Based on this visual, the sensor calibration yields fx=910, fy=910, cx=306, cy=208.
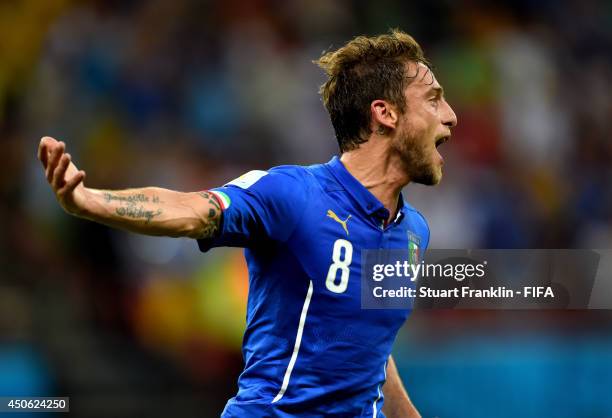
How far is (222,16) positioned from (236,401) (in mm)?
5844

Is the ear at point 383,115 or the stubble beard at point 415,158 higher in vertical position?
the ear at point 383,115

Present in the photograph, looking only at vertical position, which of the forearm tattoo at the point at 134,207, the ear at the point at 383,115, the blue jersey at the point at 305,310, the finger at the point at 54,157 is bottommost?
the blue jersey at the point at 305,310

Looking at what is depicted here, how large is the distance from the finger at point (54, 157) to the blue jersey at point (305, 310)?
852mm

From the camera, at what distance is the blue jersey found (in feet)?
11.8

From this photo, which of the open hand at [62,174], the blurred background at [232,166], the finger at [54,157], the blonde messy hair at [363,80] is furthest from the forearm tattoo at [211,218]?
the blurred background at [232,166]

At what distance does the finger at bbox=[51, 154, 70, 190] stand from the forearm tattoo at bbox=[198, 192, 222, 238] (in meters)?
0.58

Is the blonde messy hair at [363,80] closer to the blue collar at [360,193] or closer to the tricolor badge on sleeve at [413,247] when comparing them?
the blue collar at [360,193]

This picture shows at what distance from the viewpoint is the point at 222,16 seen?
29.2 ft

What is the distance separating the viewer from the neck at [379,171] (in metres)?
4.05

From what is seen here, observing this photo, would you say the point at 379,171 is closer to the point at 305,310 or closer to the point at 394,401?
the point at 305,310

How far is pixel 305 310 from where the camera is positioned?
363 cm

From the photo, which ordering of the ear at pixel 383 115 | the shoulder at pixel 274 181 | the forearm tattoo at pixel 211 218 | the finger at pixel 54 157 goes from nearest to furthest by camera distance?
1. the finger at pixel 54 157
2. the forearm tattoo at pixel 211 218
3. the shoulder at pixel 274 181
4. the ear at pixel 383 115

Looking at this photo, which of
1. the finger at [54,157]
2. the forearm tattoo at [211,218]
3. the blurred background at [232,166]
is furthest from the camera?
the blurred background at [232,166]

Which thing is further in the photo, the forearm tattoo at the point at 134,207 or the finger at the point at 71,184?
the forearm tattoo at the point at 134,207
